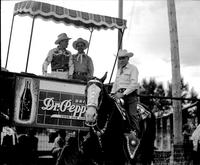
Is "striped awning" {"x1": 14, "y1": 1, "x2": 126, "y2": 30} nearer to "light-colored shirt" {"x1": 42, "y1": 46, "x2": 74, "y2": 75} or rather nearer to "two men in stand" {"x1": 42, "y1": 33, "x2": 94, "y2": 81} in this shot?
"two men in stand" {"x1": 42, "y1": 33, "x2": 94, "y2": 81}

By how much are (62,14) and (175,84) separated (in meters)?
4.81

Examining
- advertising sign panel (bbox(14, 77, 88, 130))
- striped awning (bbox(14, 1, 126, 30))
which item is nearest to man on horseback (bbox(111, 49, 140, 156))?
advertising sign panel (bbox(14, 77, 88, 130))

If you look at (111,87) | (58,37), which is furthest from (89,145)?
(58,37)

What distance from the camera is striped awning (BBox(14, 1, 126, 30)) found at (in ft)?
26.3

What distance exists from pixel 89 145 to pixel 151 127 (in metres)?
2.67

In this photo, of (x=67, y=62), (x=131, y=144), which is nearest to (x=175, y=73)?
(x=67, y=62)

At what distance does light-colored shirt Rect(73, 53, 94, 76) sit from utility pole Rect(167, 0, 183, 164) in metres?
3.61

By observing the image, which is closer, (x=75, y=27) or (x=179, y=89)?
(x=75, y=27)

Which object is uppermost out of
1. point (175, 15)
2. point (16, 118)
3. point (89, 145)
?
point (175, 15)

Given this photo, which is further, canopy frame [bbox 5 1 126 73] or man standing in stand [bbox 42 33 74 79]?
man standing in stand [bbox 42 33 74 79]

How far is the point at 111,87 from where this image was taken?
8242 mm

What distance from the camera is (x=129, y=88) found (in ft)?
22.9

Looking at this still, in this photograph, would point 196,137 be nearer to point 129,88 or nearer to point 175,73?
point 175,73

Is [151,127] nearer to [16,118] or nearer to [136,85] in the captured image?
[136,85]
